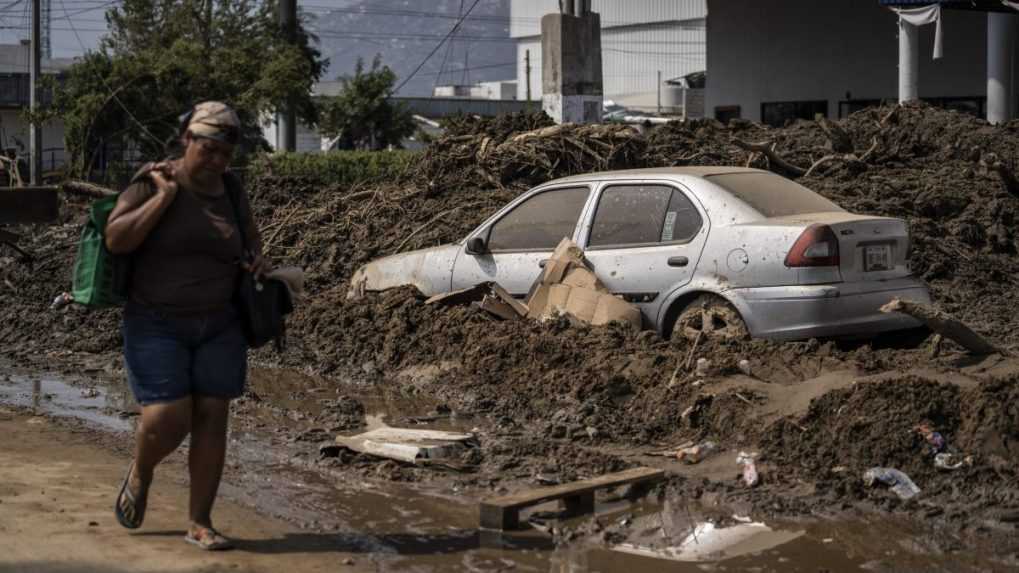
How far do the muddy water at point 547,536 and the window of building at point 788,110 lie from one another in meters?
29.3

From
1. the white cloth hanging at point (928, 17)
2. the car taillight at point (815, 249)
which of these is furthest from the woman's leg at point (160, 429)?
the white cloth hanging at point (928, 17)

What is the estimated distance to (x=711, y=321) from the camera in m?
9.30

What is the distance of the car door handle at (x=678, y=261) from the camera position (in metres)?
9.40

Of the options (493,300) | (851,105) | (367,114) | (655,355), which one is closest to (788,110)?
(851,105)

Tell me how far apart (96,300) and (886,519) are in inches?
144

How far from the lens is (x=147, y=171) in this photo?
557cm

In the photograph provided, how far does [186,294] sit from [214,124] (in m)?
0.71

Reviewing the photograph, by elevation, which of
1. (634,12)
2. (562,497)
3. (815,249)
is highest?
(634,12)

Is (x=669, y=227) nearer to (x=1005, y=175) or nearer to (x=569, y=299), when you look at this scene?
(x=569, y=299)

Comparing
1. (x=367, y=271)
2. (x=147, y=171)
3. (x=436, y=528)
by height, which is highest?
(x=147, y=171)

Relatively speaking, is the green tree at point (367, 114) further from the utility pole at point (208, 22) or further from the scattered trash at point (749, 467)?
the scattered trash at point (749, 467)

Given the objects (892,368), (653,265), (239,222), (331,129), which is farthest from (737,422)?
(331,129)

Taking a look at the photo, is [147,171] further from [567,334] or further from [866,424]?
[567,334]

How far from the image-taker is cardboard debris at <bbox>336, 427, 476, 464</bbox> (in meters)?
7.43
